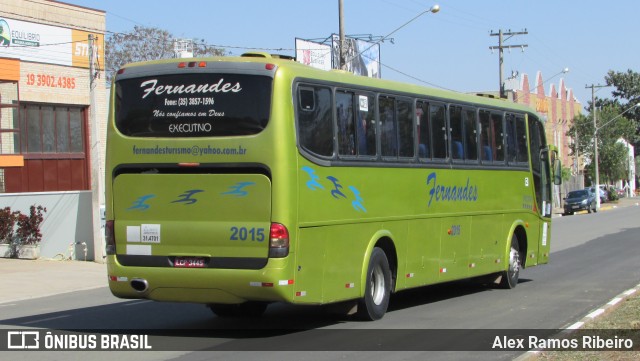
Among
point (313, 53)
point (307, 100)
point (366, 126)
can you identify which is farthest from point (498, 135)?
point (313, 53)

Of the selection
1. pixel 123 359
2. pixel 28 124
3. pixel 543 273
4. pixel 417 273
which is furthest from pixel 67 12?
pixel 123 359

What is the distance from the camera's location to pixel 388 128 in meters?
13.3

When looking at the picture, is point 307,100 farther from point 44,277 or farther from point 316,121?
point 44,277

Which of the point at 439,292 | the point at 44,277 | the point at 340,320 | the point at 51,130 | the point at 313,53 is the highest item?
the point at 313,53

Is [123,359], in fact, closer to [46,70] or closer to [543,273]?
[543,273]

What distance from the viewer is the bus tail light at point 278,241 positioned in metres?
10.6

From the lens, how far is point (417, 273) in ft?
46.3

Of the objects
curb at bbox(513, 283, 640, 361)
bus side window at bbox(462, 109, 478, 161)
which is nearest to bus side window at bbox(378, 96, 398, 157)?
bus side window at bbox(462, 109, 478, 161)

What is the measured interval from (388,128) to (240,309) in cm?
343

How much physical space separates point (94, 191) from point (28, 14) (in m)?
14.8

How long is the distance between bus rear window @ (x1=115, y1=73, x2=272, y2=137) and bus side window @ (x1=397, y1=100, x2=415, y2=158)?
10.9ft

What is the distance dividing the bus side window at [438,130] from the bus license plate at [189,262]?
17.0 ft

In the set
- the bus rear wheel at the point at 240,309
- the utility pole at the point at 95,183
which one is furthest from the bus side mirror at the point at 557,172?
the utility pole at the point at 95,183

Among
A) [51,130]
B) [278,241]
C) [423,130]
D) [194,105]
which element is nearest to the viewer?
[278,241]
